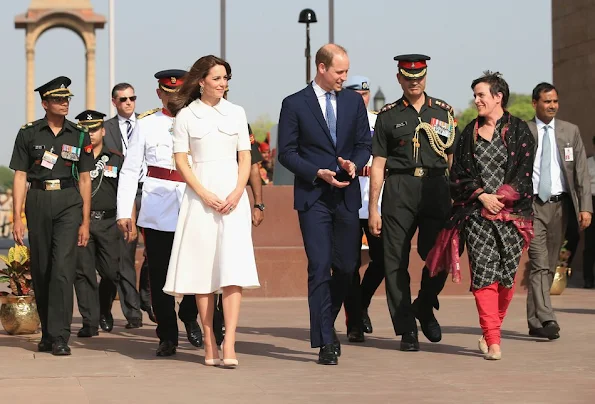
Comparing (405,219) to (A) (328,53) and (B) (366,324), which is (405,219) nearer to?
(A) (328,53)

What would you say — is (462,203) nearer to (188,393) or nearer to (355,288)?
(355,288)

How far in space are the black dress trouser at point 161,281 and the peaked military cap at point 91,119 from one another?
232 cm

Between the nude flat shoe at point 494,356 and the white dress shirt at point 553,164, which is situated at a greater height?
the white dress shirt at point 553,164

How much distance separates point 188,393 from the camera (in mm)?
7727

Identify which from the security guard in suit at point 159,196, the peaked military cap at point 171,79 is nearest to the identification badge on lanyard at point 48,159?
the security guard in suit at point 159,196

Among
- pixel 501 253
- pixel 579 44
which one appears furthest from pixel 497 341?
pixel 579 44

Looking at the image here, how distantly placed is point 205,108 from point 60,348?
6.48 ft

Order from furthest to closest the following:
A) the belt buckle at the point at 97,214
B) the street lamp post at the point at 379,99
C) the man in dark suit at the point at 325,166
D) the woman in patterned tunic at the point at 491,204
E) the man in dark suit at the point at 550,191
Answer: the street lamp post at the point at 379,99 < the belt buckle at the point at 97,214 < the man in dark suit at the point at 550,191 < the woman in patterned tunic at the point at 491,204 < the man in dark suit at the point at 325,166

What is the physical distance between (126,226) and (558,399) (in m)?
3.84

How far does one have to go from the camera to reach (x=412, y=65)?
1000cm

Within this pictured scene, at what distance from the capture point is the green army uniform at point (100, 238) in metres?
11.6

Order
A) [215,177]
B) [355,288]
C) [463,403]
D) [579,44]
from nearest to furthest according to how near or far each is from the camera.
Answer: [463,403] → [215,177] → [355,288] → [579,44]

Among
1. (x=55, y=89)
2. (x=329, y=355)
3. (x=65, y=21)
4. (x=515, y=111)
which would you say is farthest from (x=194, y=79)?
(x=515, y=111)

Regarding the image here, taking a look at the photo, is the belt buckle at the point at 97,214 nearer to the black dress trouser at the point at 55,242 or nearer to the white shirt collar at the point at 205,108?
the black dress trouser at the point at 55,242
